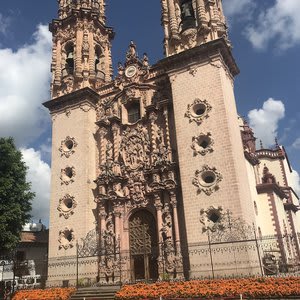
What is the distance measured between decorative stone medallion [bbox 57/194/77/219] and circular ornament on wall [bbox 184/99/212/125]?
924cm

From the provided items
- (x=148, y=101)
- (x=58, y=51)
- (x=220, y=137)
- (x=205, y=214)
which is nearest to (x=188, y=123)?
(x=220, y=137)

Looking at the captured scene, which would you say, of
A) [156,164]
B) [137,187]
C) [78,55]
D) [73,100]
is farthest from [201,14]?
[137,187]

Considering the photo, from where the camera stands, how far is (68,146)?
2652 cm

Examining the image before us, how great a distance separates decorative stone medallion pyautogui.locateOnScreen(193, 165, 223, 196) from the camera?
20.1 metres

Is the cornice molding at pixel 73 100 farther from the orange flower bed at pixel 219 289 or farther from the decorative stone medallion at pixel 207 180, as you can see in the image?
the orange flower bed at pixel 219 289

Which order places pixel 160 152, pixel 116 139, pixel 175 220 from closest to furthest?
pixel 175 220 → pixel 160 152 → pixel 116 139

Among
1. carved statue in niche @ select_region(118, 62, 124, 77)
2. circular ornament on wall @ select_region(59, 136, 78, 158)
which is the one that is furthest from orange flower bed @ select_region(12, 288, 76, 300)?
carved statue in niche @ select_region(118, 62, 124, 77)

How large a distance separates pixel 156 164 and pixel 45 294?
912cm

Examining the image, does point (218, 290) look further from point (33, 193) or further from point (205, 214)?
point (33, 193)

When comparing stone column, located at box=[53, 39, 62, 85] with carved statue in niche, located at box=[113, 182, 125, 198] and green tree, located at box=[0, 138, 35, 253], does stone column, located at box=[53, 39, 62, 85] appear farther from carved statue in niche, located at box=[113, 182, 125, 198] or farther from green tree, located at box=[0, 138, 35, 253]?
carved statue in niche, located at box=[113, 182, 125, 198]

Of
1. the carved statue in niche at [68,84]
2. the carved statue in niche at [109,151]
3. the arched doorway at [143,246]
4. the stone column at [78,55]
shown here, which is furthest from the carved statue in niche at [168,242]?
the stone column at [78,55]

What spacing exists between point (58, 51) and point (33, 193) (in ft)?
41.4

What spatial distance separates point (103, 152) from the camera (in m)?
25.1

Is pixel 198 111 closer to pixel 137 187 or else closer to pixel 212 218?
pixel 137 187
